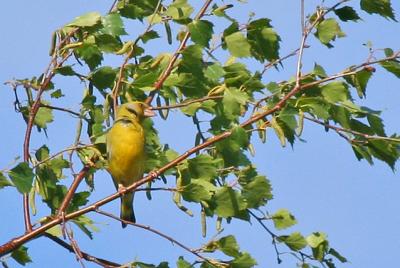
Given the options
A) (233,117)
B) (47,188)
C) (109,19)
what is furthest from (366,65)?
(47,188)

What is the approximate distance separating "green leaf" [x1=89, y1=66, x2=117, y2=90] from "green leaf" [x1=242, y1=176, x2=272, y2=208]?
89 cm

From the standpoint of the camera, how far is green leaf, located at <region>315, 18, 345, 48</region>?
165 inches

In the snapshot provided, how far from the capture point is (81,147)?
4250 millimetres

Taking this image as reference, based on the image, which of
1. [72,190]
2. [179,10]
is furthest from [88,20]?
[72,190]

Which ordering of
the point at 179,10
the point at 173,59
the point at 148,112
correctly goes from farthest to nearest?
1. the point at 148,112
2. the point at 179,10
3. the point at 173,59

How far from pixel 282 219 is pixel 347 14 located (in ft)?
3.12

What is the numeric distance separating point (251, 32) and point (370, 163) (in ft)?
2.83

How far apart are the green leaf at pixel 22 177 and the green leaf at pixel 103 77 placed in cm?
73

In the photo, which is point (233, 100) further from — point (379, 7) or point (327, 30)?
point (379, 7)

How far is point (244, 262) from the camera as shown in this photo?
3.86m

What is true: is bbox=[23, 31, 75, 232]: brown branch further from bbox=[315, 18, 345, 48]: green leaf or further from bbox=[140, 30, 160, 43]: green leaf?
bbox=[315, 18, 345, 48]: green leaf

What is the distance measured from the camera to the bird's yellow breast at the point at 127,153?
17.2ft

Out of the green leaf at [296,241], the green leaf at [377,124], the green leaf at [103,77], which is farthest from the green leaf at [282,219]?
the green leaf at [103,77]

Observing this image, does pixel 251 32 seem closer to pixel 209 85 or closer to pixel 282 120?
pixel 209 85
